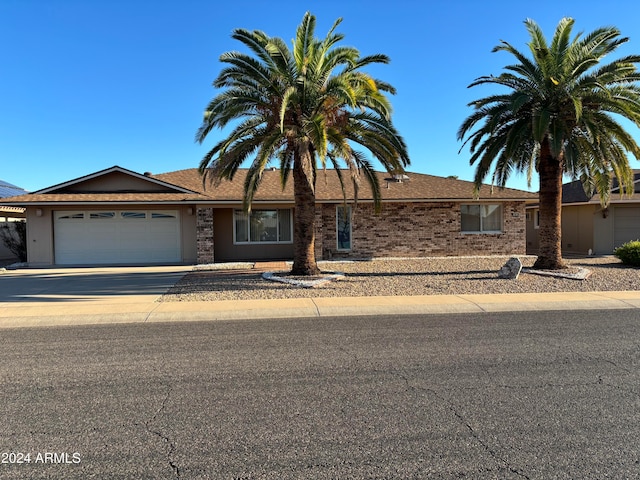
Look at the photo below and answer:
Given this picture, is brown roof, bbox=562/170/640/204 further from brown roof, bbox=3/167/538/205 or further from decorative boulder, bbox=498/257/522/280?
decorative boulder, bbox=498/257/522/280

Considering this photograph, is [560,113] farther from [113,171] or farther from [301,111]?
[113,171]

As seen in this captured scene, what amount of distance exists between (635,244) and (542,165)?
5485 mm

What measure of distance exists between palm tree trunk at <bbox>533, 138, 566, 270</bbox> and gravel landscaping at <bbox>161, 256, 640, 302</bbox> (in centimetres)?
87

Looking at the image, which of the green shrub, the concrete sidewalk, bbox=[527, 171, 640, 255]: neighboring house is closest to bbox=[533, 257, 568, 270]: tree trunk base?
the green shrub

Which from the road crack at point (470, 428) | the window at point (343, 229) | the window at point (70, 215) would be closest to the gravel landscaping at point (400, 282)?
the window at point (343, 229)

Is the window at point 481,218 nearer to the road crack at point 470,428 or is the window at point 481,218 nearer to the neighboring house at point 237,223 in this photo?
the neighboring house at point 237,223

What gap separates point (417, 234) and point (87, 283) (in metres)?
13.7

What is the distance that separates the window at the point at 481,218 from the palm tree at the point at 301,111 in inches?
319

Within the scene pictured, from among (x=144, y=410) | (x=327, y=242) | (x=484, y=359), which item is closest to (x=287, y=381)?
(x=144, y=410)

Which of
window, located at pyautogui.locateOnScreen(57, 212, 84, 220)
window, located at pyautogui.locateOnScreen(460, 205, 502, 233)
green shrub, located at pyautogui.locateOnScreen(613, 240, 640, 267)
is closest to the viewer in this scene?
green shrub, located at pyautogui.locateOnScreen(613, 240, 640, 267)

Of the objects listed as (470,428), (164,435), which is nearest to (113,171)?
(164,435)

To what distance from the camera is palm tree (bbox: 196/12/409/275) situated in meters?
13.1

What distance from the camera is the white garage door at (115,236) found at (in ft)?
66.4

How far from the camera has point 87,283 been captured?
14.5 meters
